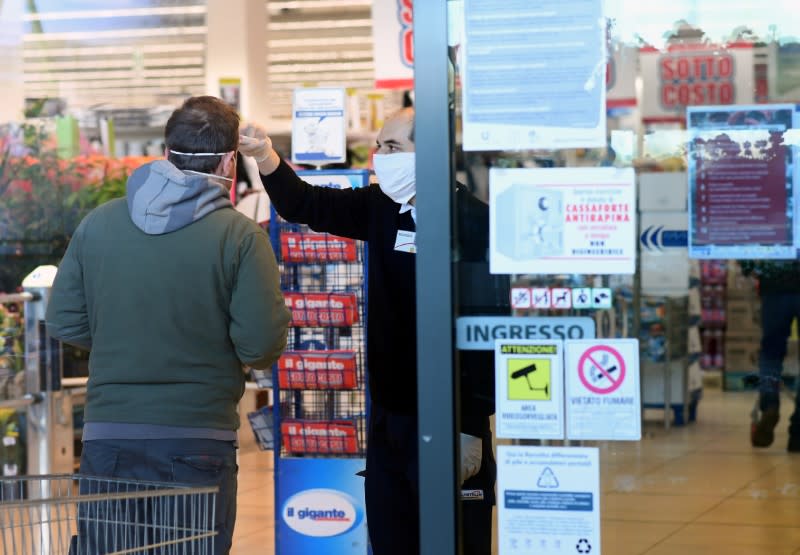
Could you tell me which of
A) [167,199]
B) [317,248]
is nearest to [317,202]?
[167,199]

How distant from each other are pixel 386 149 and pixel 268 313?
2.50 feet

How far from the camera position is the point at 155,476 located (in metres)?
2.72

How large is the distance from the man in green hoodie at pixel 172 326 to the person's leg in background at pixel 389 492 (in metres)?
0.46

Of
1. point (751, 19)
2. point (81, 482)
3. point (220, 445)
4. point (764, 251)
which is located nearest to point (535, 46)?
point (751, 19)

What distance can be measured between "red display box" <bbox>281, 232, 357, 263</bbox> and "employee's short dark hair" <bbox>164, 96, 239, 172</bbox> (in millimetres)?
1752

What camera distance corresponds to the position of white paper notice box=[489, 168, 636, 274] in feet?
7.88

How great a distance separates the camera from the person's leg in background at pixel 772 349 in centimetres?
268

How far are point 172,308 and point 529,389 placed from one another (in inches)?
33.6

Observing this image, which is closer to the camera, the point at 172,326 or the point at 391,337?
the point at 172,326

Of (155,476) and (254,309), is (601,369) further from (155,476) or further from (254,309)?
(155,476)

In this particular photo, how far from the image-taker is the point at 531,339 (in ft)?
8.00

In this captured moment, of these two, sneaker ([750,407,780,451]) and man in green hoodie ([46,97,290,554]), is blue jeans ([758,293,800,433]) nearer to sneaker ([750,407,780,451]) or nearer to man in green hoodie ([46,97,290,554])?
sneaker ([750,407,780,451])

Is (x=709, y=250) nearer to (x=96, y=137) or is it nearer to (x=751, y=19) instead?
(x=751, y=19)

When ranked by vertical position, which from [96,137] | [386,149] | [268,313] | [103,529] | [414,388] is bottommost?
[103,529]
